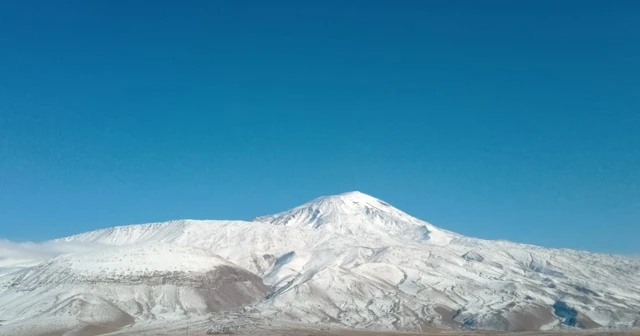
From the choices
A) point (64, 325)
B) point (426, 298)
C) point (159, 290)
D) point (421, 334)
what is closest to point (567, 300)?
point (426, 298)

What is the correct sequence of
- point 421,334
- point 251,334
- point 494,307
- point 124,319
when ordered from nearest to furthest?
point 251,334, point 421,334, point 124,319, point 494,307

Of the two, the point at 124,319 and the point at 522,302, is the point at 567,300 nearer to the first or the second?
the point at 522,302

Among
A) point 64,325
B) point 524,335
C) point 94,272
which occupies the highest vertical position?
point 94,272

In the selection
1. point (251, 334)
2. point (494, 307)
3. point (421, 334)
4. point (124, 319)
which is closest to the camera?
point (251, 334)

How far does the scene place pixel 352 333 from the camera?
15150 cm

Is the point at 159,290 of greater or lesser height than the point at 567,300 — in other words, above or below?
above

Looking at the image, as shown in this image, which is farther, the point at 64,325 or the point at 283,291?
the point at 283,291

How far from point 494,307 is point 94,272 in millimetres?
117832

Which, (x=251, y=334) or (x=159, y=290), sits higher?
(x=159, y=290)

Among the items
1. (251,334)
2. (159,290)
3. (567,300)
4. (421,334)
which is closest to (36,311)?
(159,290)

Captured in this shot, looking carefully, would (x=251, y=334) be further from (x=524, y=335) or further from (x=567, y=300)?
(x=567, y=300)

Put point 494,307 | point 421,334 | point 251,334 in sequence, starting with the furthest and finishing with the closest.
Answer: point 494,307
point 421,334
point 251,334

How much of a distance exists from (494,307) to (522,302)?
35.1 ft

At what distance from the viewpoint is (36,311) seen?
553ft
